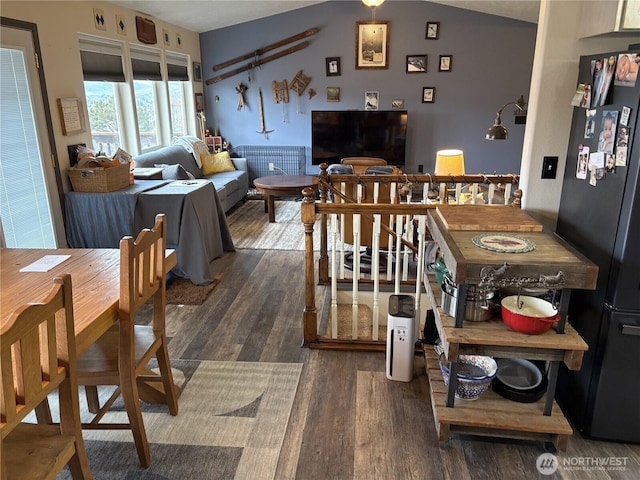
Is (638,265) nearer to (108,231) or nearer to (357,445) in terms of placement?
(357,445)

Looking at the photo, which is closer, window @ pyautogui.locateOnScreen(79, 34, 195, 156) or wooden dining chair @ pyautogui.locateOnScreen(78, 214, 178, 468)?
wooden dining chair @ pyautogui.locateOnScreen(78, 214, 178, 468)

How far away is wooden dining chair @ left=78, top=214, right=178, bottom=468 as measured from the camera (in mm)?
1729

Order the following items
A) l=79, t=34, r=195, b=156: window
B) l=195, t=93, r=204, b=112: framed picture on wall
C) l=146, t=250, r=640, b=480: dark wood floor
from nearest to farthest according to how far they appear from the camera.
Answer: l=146, t=250, r=640, b=480: dark wood floor < l=79, t=34, r=195, b=156: window < l=195, t=93, r=204, b=112: framed picture on wall

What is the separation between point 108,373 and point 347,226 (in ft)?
8.40

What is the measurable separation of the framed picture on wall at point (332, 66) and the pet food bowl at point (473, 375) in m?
5.99

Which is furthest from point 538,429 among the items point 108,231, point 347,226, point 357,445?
point 108,231

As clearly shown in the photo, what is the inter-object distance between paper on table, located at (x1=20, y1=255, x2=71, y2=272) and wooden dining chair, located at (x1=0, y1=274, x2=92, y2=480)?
78 centimetres

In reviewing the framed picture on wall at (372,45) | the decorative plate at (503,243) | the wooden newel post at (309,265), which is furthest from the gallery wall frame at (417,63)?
the decorative plate at (503,243)

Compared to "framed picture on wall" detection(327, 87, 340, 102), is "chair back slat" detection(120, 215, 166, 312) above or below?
below

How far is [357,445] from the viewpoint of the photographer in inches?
79.2

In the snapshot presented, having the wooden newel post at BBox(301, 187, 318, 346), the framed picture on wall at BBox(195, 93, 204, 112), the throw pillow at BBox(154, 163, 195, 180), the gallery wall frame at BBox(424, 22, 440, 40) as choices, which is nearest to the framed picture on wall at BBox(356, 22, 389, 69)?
the gallery wall frame at BBox(424, 22, 440, 40)

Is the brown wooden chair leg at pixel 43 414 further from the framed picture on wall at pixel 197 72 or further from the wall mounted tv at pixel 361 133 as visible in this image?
the framed picture on wall at pixel 197 72

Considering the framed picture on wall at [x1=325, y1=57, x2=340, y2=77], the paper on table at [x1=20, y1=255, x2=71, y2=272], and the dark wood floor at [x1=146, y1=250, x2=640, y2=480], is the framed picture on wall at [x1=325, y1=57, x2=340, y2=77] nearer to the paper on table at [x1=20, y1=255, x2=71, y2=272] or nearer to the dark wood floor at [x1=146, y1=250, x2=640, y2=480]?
the dark wood floor at [x1=146, y1=250, x2=640, y2=480]

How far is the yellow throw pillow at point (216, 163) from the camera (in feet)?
21.7
